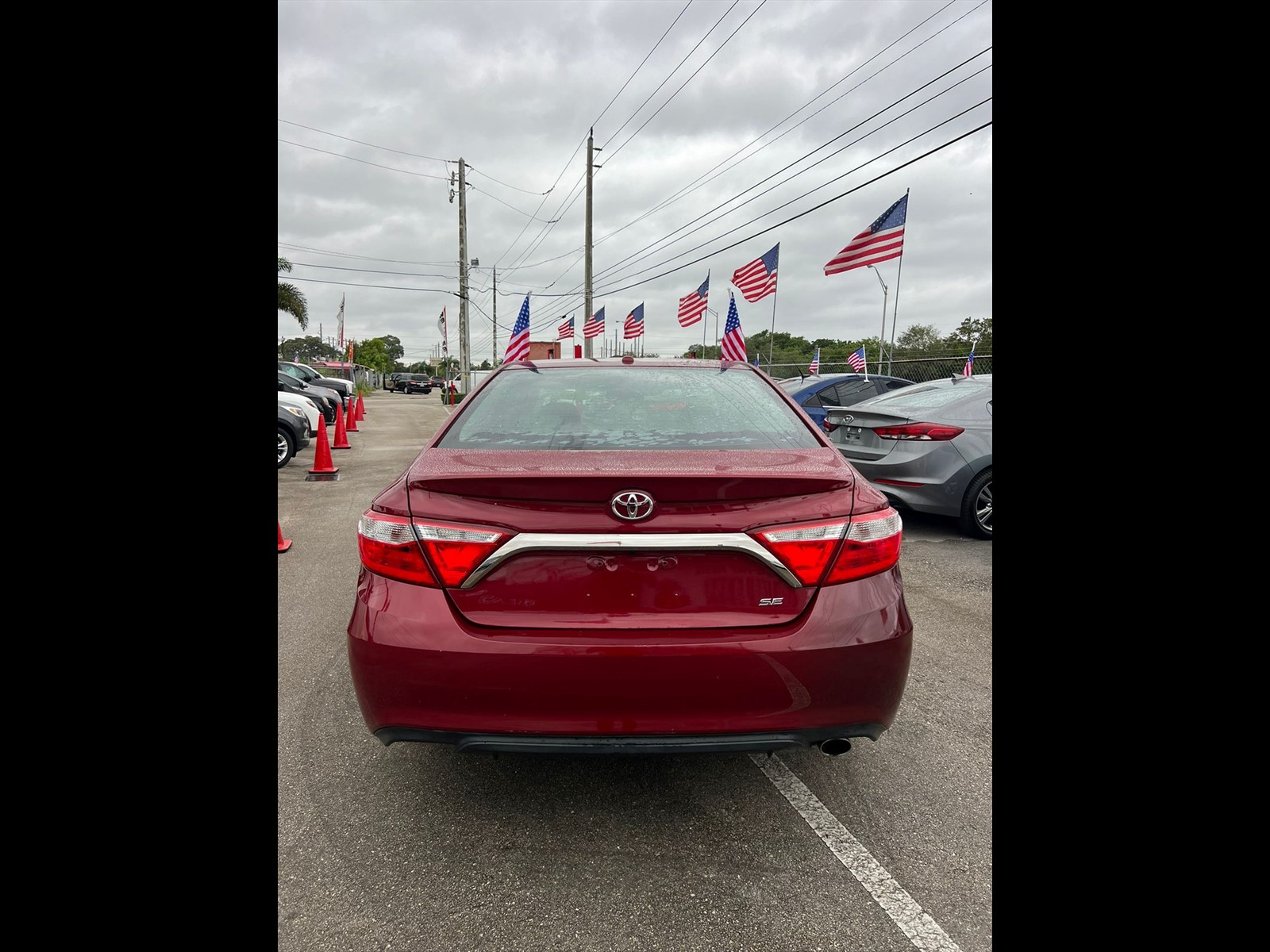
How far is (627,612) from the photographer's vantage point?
1.79 metres

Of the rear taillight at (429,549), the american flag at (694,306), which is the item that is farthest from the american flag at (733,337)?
the rear taillight at (429,549)

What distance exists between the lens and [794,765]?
8.18 feet

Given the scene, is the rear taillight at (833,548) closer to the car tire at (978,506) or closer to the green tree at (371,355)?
the car tire at (978,506)

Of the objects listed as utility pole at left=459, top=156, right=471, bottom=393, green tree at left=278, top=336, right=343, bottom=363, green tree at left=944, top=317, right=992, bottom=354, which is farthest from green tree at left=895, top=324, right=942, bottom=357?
green tree at left=278, top=336, right=343, bottom=363

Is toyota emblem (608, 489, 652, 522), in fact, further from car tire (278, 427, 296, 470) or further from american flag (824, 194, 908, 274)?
american flag (824, 194, 908, 274)

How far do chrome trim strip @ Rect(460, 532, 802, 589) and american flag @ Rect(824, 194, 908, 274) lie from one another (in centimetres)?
1303

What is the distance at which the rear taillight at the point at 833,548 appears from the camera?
185 centimetres

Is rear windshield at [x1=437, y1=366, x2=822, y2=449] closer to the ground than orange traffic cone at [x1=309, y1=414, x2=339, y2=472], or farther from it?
farther from it

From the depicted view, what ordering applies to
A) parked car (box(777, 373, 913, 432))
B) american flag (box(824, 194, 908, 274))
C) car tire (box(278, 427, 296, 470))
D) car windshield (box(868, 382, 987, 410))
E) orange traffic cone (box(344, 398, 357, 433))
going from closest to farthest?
car windshield (box(868, 382, 987, 410)) < parked car (box(777, 373, 913, 432)) < car tire (box(278, 427, 296, 470)) < american flag (box(824, 194, 908, 274)) < orange traffic cone (box(344, 398, 357, 433))

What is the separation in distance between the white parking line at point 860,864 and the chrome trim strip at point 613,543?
101 cm

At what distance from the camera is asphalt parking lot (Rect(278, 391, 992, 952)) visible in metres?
1.71
